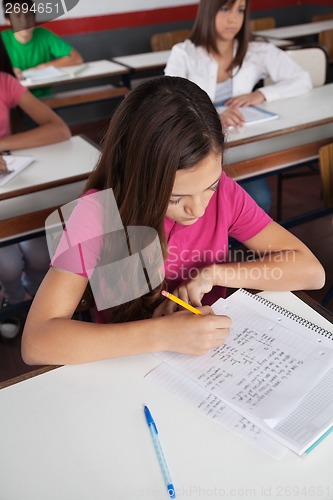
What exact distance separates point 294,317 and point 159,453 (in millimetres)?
408

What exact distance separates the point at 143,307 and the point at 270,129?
1243 mm

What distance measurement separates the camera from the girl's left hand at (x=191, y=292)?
1.05 m

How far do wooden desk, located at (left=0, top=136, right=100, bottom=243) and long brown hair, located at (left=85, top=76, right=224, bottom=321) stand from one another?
2.56 ft

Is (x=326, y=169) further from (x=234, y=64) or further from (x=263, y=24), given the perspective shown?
(x=263, y=24)

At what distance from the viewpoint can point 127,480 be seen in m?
0.73

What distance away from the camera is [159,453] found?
0.76 m

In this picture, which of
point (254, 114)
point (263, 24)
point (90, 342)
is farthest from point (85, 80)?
point (90, 342)

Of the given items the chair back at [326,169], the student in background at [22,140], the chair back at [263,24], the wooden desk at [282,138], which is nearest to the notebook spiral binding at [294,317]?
the chair back at [326,169]

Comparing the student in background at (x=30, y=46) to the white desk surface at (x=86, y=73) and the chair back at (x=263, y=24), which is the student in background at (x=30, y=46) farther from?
the chair back at (x=263, y=24)

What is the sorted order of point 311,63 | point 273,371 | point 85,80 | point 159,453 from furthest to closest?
point 85,80, point 311,63, point 273,371, point 159,453

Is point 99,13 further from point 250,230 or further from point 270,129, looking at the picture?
point 250,230

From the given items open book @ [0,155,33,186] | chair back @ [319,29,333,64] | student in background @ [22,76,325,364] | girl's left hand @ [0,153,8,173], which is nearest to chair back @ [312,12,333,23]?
chair back @ [319,29,333,64]

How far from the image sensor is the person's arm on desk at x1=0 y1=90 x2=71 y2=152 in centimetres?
205

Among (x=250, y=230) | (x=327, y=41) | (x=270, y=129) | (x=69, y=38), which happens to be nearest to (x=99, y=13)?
(x=69, y=38)
